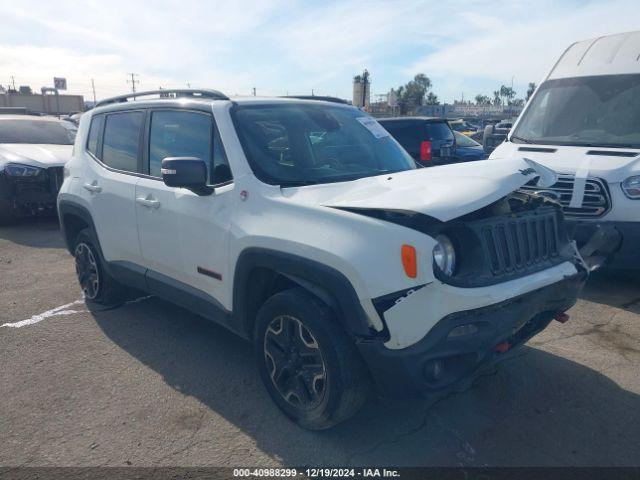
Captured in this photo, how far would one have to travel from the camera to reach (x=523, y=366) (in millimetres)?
3807

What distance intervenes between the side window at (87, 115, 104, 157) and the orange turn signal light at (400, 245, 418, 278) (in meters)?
3.43

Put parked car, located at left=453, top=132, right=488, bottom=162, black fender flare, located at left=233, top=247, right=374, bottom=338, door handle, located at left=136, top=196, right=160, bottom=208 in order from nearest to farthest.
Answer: black fender flare, located at left=233, top=247, right=374, bottom=338, door handle, located at left=136, top=196, right=160, bottom=208, parked car, located at left=453, top=132, right=488, bottom=162

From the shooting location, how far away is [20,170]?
8.44 meters

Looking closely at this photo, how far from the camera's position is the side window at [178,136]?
144 inches

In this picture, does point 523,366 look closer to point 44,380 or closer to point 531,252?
point 531,252

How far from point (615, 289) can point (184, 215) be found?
14.4ft

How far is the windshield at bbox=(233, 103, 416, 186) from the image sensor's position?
339 cm

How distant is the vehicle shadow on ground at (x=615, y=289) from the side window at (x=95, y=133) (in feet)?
15.8

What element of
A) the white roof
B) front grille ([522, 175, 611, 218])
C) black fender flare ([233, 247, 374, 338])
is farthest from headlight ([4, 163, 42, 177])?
the white roof

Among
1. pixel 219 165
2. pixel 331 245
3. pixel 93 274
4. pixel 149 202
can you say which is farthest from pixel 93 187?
pixel 331 245

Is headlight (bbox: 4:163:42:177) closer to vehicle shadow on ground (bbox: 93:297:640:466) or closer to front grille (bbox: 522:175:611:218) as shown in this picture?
vehicle shadow on ground (bbox: 93:297:640:466)

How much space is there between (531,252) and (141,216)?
276 cm

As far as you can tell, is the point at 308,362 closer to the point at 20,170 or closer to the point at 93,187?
the point at 93,187

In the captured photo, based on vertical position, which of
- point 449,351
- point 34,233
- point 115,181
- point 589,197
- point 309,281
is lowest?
point 34,233
